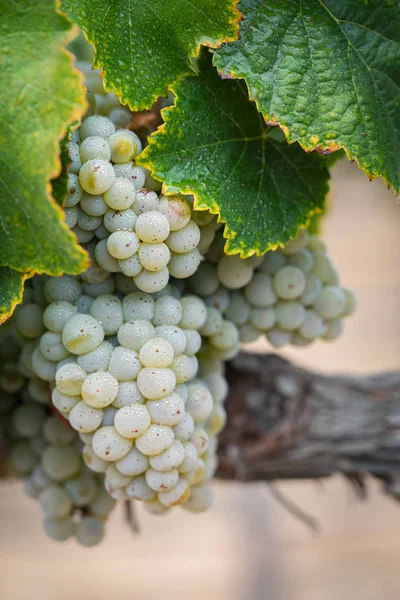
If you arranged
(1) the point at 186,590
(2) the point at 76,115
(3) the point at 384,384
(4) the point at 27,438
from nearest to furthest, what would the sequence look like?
(2) the point at 76,115
(4) the point at 27,438
(3) the point at 384,384
(1) the point at 186,590

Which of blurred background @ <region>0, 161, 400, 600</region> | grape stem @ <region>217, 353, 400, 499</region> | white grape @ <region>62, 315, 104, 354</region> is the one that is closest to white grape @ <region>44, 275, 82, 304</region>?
white grape @ <region>62, 315, 104, 354</region>

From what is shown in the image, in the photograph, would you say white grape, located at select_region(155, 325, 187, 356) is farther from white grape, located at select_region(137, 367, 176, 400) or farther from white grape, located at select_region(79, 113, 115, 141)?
white grape, located at select_region(79, 113, 115, 141)

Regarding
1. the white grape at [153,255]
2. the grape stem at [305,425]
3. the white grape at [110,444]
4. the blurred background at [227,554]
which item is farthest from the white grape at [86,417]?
the blurred background at [227,554]

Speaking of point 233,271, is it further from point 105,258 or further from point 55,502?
point 55,502

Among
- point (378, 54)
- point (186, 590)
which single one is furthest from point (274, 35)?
point (186, 590)

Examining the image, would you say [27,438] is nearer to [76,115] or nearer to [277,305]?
[277,305]

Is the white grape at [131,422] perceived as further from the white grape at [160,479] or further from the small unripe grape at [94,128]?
the small unripe grape at [94,128]
